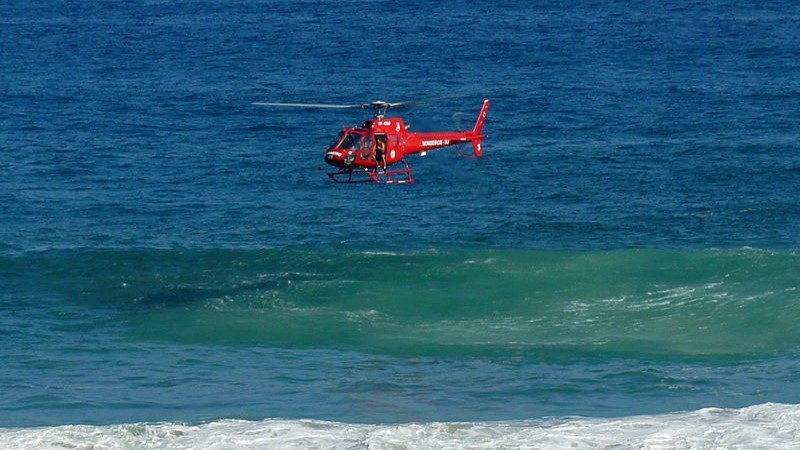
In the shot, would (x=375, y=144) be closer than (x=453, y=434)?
No

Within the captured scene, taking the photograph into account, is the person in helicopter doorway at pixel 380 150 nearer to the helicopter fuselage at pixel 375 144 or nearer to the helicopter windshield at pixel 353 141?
the helicopter fuselage at pixel 375 144

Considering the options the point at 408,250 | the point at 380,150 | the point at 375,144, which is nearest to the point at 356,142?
the point at 375,144

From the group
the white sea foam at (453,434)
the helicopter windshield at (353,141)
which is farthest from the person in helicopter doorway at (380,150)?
the white sea foam at (453,434)

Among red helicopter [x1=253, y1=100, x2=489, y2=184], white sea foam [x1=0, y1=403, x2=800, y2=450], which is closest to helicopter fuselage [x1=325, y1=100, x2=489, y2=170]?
red helicopter [x1=253, y1=100, x2=489, y2=184]

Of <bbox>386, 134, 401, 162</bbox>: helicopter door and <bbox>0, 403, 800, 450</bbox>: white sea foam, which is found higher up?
<bbox>386, 134, 401, 162</bbox>: helicopter door

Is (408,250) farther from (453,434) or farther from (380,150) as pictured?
(453,434)

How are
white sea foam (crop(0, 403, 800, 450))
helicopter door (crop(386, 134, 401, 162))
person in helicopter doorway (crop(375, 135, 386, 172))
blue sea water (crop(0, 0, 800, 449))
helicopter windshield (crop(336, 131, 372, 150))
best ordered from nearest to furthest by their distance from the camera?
white sea foam (crop(0, 403, 800, 450)), blue sea water (crop(0, 0, 800, 449)), helicopter windshield (crop(336, 131, 372, 150)), person in helicopter doorway (crop(375, 135, 386, 172)), helicopter door (crop(386, 134, 401, 162))

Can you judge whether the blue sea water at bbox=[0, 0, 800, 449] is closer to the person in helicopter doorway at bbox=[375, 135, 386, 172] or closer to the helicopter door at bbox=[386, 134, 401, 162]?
the helicopter door at bbox=[386, 134, 401, 162]
